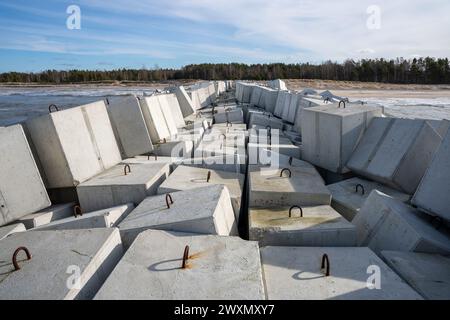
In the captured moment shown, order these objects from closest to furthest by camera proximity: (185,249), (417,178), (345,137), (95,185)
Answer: (185,249) < (95,185) < (417,178) < (345,137)

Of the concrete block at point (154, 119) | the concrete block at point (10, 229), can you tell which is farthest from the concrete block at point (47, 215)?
the concrete block at point (154, 119)

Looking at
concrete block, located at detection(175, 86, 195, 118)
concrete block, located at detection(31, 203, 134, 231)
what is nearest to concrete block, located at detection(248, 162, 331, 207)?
concrete block, located at detection(31, 203, 134, 231)

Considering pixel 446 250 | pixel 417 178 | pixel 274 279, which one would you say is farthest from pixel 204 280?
pixel 417 178

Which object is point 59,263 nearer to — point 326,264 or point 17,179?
point 17,179

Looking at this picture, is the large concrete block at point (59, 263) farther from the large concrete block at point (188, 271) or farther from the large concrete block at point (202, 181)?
the large concrete block at point (202, 181)

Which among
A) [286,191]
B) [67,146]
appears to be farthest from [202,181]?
[67,146]
